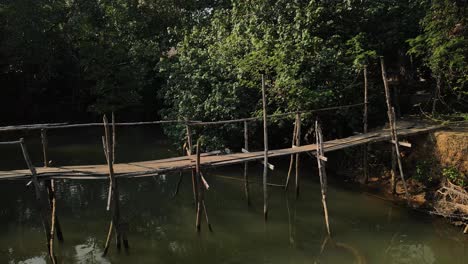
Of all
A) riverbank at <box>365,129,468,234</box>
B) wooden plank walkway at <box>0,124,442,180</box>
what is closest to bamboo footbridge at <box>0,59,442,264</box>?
wooden plank walkway at <box>0,124,442,180</box>

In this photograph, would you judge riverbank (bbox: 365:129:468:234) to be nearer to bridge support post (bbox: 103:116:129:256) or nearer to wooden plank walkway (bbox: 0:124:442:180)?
wooden plank walkway (bbox: 0:124:442:180)

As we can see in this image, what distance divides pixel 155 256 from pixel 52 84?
16575 mm

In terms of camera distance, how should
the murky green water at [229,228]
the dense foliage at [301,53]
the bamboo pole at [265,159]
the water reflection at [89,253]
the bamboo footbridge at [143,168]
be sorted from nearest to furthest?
the bamboo footbridge at [143,168], the water reflection at [89,253], the murky green water at [229,228], the bamboo pole at [265,159], the dense foliage at [301,53]

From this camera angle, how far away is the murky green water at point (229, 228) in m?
7.64

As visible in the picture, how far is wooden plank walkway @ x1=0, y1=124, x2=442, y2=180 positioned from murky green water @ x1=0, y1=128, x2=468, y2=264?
135cm

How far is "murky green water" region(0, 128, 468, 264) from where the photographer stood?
7641 millimetres

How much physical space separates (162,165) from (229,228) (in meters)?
1.85

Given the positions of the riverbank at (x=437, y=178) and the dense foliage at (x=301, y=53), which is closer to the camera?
the riverbank at (x=437, y=178)

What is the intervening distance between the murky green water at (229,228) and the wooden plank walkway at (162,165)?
135 cm

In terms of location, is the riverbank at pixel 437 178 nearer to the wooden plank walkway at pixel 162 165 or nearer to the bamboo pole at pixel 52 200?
the wooden plank walkway at pixel 162 165

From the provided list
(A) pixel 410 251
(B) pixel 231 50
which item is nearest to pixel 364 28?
(B) pixel 231 50

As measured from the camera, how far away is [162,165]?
823 centimetres

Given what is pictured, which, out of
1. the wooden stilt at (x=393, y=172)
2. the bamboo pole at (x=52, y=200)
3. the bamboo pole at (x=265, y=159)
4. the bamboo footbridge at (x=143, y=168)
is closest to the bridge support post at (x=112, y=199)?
the bamboo footbridge at (x=143, y=168)

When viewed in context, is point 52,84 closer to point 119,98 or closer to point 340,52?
point 119,98
